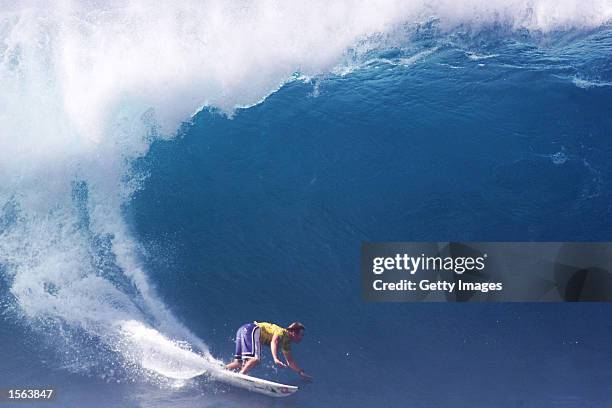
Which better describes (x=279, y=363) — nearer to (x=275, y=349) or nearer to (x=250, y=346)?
(x=275, y=349)

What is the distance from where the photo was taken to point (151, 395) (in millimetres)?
5668

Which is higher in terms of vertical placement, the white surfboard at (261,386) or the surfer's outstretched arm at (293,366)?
the surfer's outstretched arm at (293,366)

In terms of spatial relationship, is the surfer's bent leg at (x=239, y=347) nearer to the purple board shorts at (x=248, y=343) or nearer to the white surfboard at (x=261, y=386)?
the purple board shorts at (x=248, y=343)

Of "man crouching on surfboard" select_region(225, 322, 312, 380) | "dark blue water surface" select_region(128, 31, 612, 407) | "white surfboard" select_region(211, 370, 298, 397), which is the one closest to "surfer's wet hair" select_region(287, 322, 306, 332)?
"man crouching on surfboard" select_region(225, 322, 312, 380)

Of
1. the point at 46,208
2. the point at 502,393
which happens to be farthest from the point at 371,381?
the point at 46,208

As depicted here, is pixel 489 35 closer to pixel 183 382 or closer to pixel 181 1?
pixel 181 1

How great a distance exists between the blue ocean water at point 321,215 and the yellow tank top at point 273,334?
0.20 meters

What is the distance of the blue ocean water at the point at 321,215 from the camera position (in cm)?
589

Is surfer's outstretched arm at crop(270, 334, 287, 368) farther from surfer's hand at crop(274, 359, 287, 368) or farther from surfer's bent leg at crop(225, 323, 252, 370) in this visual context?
surfer's bent leg at crop(225, 323, 252, 370)

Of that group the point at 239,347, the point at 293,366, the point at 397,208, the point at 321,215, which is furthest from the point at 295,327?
the point at 397,208

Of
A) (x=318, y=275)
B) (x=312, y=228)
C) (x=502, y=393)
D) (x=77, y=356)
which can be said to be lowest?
(x=502, y=393)

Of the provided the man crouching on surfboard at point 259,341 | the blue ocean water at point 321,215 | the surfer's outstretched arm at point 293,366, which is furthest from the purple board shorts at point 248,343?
the surfer's outstretched arm at point 293,366

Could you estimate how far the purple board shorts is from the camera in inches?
225

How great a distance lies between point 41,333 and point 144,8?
13.6 ft
